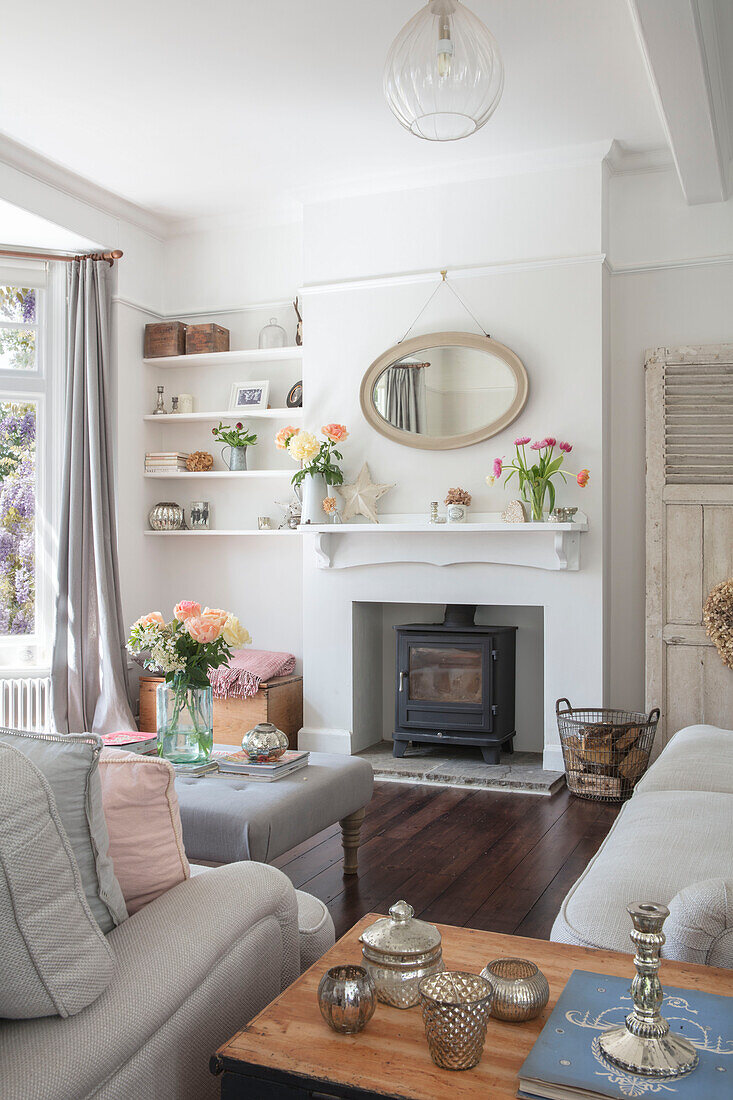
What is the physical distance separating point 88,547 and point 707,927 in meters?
4.18

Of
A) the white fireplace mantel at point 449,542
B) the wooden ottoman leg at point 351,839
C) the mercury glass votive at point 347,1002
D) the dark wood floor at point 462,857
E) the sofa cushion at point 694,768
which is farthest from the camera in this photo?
the white fireplace mantel at point 449,542

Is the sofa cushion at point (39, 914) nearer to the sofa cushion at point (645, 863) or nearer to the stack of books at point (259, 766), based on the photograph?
the sofa cushion at point (645, 863)

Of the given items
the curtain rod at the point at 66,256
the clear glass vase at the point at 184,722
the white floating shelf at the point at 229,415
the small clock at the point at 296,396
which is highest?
the curtain rod at the point at 66,256

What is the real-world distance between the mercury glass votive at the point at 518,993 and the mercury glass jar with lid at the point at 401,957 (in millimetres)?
93

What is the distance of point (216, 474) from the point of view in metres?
5.43

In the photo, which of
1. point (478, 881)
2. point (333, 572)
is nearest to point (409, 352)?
point (333, 572)

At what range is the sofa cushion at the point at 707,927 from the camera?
60.9 inches

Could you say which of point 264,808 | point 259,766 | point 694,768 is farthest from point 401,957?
point 694,768

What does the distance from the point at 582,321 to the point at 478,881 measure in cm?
279

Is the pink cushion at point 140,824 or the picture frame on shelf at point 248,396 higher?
the picture frame on shelf at point 248,396

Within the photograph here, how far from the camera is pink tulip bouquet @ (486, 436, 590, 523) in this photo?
454 cm

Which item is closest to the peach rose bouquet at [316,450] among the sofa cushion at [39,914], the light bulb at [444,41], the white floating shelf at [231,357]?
the white floating shelf at [231,357]

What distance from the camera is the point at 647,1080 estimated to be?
1105mm

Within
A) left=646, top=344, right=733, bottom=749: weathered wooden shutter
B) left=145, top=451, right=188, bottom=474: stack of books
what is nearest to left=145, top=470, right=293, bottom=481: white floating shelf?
left=145, top=451, right=188, bottom=474: stack of books
